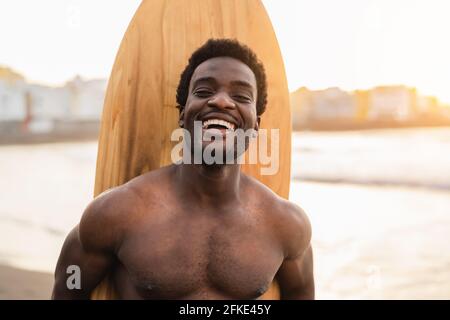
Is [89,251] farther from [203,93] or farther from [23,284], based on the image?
[23,284]

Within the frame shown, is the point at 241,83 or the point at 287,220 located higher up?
the point at 241,83

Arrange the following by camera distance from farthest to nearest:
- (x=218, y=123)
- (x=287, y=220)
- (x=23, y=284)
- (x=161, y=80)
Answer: (x=23, y=284)
(x=161, y=80)
(x=287, y=220)
(x=218, y=123)

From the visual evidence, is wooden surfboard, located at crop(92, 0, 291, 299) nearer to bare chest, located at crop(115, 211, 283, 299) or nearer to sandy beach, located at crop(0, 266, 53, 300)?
bare chest, located at crop(115, 211, 283, 299)

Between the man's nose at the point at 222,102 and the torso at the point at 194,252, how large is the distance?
10.5 inches

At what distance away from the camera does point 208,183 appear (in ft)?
4.79

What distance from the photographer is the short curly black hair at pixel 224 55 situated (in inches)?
58.2

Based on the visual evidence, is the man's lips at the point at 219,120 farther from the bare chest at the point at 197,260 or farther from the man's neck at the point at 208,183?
the bare chest at the point at 197,260

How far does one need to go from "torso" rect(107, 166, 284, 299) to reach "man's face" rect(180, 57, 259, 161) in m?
0.21

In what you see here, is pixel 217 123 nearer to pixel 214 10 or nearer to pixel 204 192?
pixel 204 192

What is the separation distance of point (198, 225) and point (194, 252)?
73 millimetres

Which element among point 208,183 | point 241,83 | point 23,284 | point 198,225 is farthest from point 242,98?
point 23,284

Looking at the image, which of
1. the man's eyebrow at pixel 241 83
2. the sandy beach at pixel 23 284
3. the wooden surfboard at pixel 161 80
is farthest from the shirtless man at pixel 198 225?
the sandy beach at pixel 23 284
